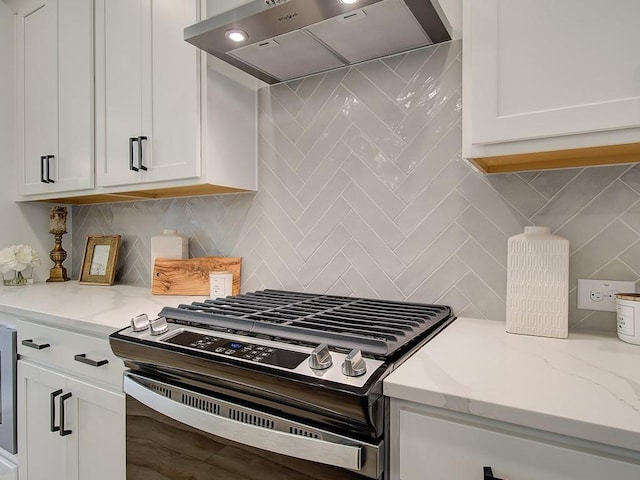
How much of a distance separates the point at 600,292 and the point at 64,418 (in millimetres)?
1772

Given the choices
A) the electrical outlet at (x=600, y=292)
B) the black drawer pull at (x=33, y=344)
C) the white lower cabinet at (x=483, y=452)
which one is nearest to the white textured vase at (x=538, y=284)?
the electrical outlet at (x=600, y=292)

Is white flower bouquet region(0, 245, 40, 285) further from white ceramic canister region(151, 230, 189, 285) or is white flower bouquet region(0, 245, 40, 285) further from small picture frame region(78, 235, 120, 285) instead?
white ceramic canister region(151, 230, 189, 285)

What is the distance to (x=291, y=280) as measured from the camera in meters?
1.70

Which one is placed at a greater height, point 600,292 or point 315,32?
point 315,32

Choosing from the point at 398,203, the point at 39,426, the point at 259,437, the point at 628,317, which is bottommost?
the point at 39,426

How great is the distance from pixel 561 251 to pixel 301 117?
1089mm

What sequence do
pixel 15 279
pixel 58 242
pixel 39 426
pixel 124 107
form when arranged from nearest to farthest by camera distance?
pixel 39 426 → pixel 124 107 → pixel 15 279 → pixel 58 242

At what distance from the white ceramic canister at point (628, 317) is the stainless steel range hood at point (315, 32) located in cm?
93

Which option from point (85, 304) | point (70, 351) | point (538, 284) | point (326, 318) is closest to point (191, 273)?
point (85, 304)

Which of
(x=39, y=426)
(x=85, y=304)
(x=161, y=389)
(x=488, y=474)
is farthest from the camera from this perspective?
(x=85, y=304)

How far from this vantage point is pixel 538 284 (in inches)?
42.7

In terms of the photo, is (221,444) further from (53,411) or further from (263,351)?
(53,411)

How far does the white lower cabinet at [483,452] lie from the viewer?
62cm

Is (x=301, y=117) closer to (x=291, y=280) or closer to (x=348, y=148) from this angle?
(x=348, y=148)
